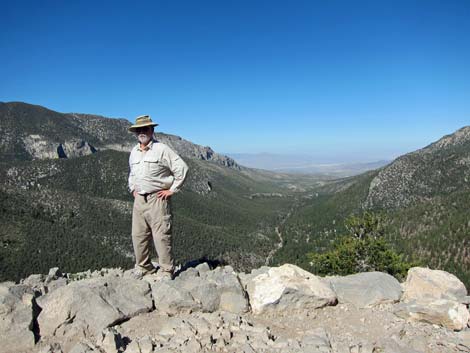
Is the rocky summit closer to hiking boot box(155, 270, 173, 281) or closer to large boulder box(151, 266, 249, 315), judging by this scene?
large boulder box(151, 266, 249, 315)

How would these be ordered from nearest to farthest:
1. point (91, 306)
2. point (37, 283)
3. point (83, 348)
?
point (83, 348) < point (91, 306) < point (37, 283)

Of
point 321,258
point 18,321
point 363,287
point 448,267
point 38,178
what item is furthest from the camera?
point 38,178

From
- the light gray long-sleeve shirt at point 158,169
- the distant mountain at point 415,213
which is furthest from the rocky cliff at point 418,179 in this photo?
the light gray long-sleeve shirt at point 158,169

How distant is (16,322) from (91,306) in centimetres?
157

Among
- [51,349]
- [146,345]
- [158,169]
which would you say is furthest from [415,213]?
[51,349]

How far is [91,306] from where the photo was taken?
8.50 metres

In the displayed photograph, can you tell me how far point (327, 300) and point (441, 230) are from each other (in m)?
113

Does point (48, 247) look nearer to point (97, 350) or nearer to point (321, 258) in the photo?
point (321, 258)

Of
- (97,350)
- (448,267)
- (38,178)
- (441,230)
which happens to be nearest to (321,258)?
(97,350)

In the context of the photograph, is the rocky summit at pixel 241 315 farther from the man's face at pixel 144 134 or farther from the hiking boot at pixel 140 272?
the man's face at pixel 144 134

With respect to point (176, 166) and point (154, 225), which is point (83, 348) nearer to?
point (154, 225)

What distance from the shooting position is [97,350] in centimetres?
706

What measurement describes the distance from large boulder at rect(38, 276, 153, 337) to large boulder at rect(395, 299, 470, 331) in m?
7.16

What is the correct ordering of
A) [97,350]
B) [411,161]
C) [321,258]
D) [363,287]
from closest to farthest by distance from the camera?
[97,350] < [363,287] < [321,258] < [411,161]
